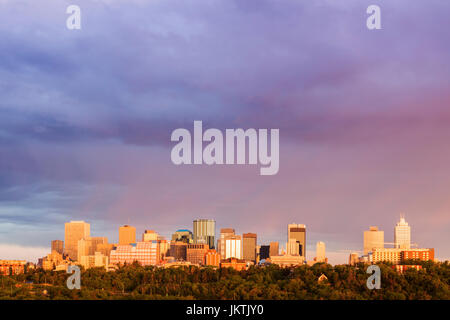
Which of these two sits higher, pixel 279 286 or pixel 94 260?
pixel 279 286

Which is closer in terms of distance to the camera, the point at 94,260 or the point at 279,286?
the point at 279,286

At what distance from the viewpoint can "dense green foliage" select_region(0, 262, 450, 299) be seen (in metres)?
73.0

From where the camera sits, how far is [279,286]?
79750 mm

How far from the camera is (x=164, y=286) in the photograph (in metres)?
84.7

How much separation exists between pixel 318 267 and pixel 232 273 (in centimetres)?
1858

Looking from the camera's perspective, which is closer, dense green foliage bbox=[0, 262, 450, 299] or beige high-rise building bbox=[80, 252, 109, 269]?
dense green foliage bbox=[0, 262, 450, 299]

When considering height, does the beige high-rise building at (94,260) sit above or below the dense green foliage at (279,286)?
below

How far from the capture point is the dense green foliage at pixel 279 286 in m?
73.0

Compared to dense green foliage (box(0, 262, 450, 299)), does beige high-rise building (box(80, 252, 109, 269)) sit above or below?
below

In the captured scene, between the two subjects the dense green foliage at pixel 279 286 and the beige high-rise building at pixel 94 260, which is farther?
the beige high-rise building at pixel 94 260
